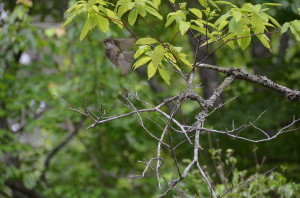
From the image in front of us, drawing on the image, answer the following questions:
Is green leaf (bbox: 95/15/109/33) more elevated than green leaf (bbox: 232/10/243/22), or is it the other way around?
green leaf (bbox: 232/10/243/22)

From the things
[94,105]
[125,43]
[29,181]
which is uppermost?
[125,43]

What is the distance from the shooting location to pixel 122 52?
2752mm

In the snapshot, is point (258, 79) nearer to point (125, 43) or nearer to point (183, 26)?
point (183, 26)

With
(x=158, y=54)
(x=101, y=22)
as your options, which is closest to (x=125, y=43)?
(x=101, y=22)

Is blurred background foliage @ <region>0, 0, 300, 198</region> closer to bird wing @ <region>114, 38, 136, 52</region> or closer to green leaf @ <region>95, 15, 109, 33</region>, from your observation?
bird wing @ <region>114, 38, 136, 52</region>

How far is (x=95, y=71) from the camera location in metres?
6.40

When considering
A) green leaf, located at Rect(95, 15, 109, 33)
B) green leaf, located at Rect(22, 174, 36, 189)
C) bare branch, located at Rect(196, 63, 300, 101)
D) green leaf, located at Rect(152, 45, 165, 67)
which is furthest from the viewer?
green leaf, located at Rect(22, 174, 36, 189)

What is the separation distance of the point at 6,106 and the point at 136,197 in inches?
87.7

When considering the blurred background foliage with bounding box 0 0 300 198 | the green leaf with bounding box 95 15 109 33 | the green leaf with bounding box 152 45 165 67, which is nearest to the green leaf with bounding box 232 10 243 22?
the green leaf with bounding box 152 45 165 67

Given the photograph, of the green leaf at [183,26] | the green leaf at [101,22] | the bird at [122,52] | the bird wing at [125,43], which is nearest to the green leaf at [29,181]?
the bird at [122,52]

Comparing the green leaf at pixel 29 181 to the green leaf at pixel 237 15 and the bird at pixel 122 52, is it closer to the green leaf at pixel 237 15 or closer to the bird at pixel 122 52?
the bird at pixel 122 52

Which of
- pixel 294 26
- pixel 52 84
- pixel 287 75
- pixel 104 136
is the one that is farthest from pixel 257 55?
pixel 294 26

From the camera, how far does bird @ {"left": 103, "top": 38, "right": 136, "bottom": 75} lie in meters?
2.71

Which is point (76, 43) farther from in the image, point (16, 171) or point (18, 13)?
point (16, 171)
